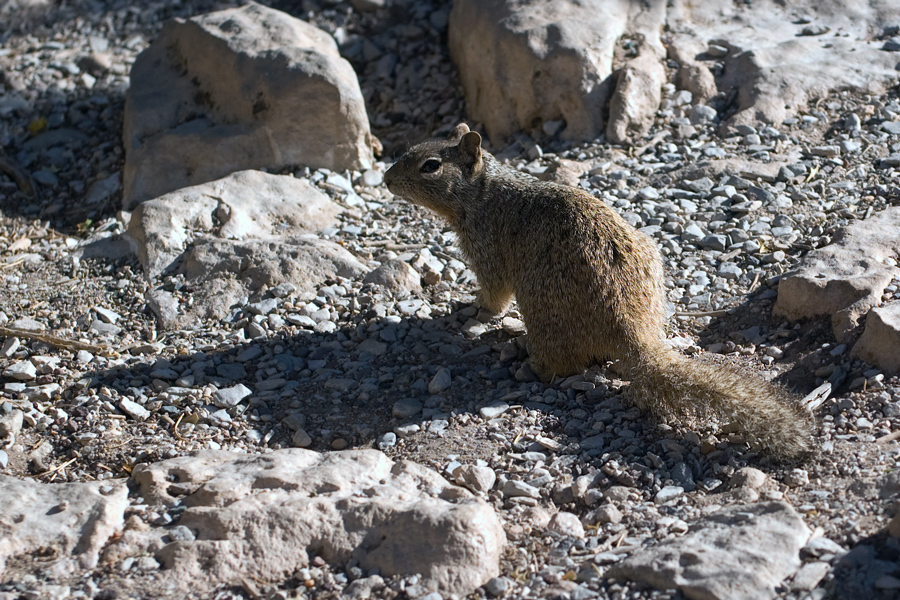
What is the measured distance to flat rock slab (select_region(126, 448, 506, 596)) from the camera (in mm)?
3383

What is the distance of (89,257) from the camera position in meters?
6.41

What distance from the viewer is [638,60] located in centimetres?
785

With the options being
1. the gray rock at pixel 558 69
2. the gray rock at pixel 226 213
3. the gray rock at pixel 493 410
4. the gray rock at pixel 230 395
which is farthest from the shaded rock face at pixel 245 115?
the gray rock at pixel 493 410

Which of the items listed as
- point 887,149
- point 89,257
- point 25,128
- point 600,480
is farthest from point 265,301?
point 887,149

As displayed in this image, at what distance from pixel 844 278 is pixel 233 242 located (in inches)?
155

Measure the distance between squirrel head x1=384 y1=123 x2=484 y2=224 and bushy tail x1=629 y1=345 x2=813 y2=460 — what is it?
1798 millimetres

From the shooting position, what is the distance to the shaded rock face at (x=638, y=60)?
297 inches

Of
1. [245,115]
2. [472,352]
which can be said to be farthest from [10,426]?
[245,115]

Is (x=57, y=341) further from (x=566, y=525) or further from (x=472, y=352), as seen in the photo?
(x=566, y=525)

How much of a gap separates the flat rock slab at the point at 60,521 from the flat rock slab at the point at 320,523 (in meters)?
0.14

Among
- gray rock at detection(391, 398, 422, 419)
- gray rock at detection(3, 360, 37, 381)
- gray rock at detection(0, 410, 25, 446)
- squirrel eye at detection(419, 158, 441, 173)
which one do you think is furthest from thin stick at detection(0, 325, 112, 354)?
squirrel eye at detection(419, 158, 441, 173)

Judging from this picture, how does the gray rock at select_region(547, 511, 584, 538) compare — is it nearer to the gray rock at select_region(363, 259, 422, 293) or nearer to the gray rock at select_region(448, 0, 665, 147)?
the gray rock at select_region(363, 259, 422, 293)

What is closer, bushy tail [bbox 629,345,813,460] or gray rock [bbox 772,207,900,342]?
bushy tail [bbox 629,345,813,460]

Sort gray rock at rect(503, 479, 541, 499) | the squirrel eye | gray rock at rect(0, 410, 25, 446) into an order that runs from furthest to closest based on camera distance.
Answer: the squirrel eye → gray rock at rect(0, 410, 25, 446) → gray rock at rect(503, 479, 541, 499)
